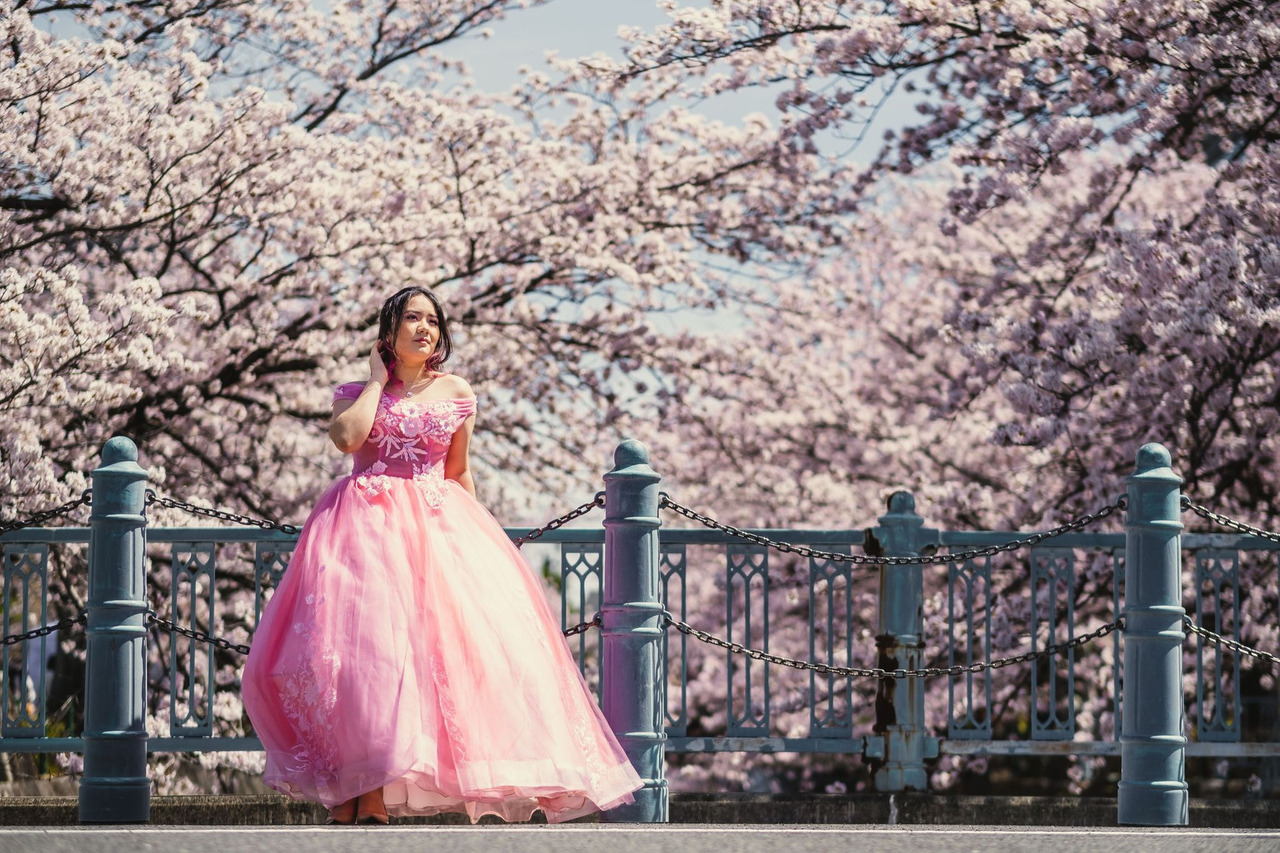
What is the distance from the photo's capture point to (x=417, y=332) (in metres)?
6.21

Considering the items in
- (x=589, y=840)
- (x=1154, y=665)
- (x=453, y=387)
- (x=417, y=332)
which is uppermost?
(x=417, y=332)

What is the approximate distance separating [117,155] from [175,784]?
3927mm

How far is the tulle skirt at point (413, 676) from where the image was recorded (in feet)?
18.7

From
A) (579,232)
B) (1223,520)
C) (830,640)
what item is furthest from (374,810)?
(579,232)

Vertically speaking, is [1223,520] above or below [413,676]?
above

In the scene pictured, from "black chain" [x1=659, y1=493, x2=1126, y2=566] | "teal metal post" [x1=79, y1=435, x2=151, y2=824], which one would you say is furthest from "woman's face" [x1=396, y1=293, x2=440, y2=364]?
"teal metal post" [x1=79, y1=435, x2=151, y2=824]

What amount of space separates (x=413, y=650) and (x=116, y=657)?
1.63 m

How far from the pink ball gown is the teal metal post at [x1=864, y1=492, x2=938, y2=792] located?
1.93 m

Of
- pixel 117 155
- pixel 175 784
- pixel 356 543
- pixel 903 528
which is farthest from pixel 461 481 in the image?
pixel 175 784

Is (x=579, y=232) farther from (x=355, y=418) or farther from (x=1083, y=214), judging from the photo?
(x=355, y=418)

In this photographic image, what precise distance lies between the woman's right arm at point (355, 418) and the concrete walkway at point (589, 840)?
1.35 m

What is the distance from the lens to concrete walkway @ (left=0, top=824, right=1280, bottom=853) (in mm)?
5004

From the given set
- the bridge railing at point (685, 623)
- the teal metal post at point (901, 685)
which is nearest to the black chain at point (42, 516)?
the bridge railing at point (685, 623)

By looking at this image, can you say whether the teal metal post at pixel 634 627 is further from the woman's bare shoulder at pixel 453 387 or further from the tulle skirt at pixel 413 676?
the woman's bare shoulder at pixel 453 387
